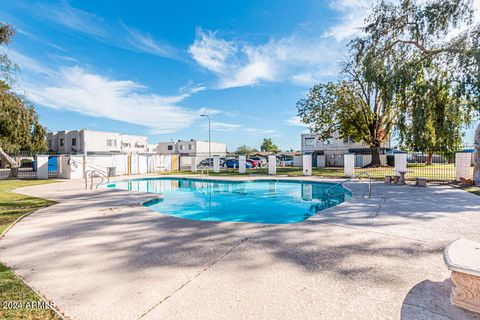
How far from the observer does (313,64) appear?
1702 cm

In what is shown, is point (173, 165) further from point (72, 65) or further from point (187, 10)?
point (187, 10)

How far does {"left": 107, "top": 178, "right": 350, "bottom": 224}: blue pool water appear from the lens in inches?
345

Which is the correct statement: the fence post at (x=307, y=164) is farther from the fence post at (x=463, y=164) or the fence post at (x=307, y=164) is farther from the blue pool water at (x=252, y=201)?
the fence post at (x=463, y=164)

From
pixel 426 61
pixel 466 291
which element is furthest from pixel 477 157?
pixel 466 291

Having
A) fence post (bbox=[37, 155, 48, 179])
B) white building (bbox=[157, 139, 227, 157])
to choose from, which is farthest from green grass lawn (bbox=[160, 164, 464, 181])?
white building (bbox=[157, 139, 227, 157])

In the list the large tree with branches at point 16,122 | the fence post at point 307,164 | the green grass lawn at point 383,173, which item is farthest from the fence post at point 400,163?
the large tree with branches at point 16,122

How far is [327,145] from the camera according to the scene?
3984cm

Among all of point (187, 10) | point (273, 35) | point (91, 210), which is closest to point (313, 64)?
point (273, 35)

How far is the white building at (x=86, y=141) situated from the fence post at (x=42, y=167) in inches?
885

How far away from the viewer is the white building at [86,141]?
42.7 meters

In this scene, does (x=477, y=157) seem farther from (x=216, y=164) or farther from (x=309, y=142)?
(x=309, y=142)

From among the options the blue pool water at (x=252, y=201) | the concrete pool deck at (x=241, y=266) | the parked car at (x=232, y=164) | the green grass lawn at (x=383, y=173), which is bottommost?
the blue pool water at (x=252, y=201)

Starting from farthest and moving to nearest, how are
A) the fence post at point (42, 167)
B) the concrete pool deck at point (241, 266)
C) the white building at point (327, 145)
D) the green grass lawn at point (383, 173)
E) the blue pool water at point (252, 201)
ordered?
the white building at point (327, 145) → the fence post at point (42, 167) → the green grass lawn at point (383, 173) → the blue pool water at point (252, 201) → the concrete pool deck at point (241, 266)

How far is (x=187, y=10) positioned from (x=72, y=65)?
28.1ft
